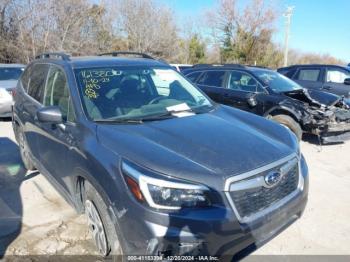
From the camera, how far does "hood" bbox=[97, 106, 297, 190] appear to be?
223 centimetres

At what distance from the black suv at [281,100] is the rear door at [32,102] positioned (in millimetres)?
4106

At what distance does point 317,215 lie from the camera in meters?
3.70

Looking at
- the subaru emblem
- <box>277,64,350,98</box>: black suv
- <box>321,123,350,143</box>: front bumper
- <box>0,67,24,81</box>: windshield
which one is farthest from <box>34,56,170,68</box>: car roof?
<box>277,64,350,98</box>: black suv

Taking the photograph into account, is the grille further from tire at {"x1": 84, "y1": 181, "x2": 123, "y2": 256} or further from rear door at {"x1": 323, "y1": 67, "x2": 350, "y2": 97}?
rear door at {"x1": 323, "y1": 67, "x2": 350, "y2": 97}

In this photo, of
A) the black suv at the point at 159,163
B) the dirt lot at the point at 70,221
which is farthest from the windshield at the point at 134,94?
the dirt lot at the point at 70,221

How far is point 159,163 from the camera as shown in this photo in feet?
7.34

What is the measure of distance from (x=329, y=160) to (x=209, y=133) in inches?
151

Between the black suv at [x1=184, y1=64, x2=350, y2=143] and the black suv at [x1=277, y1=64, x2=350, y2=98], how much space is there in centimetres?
307

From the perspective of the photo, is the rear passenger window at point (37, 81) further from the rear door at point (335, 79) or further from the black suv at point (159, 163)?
the rear door at point (335, 79)

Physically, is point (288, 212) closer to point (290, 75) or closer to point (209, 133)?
point (209, 133)

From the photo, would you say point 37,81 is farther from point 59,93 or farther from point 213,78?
point 213,78

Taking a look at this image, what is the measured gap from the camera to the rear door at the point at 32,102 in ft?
13.1

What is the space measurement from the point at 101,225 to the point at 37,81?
8.07 feet

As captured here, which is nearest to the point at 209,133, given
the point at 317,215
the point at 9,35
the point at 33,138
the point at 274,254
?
the point at 274,254
